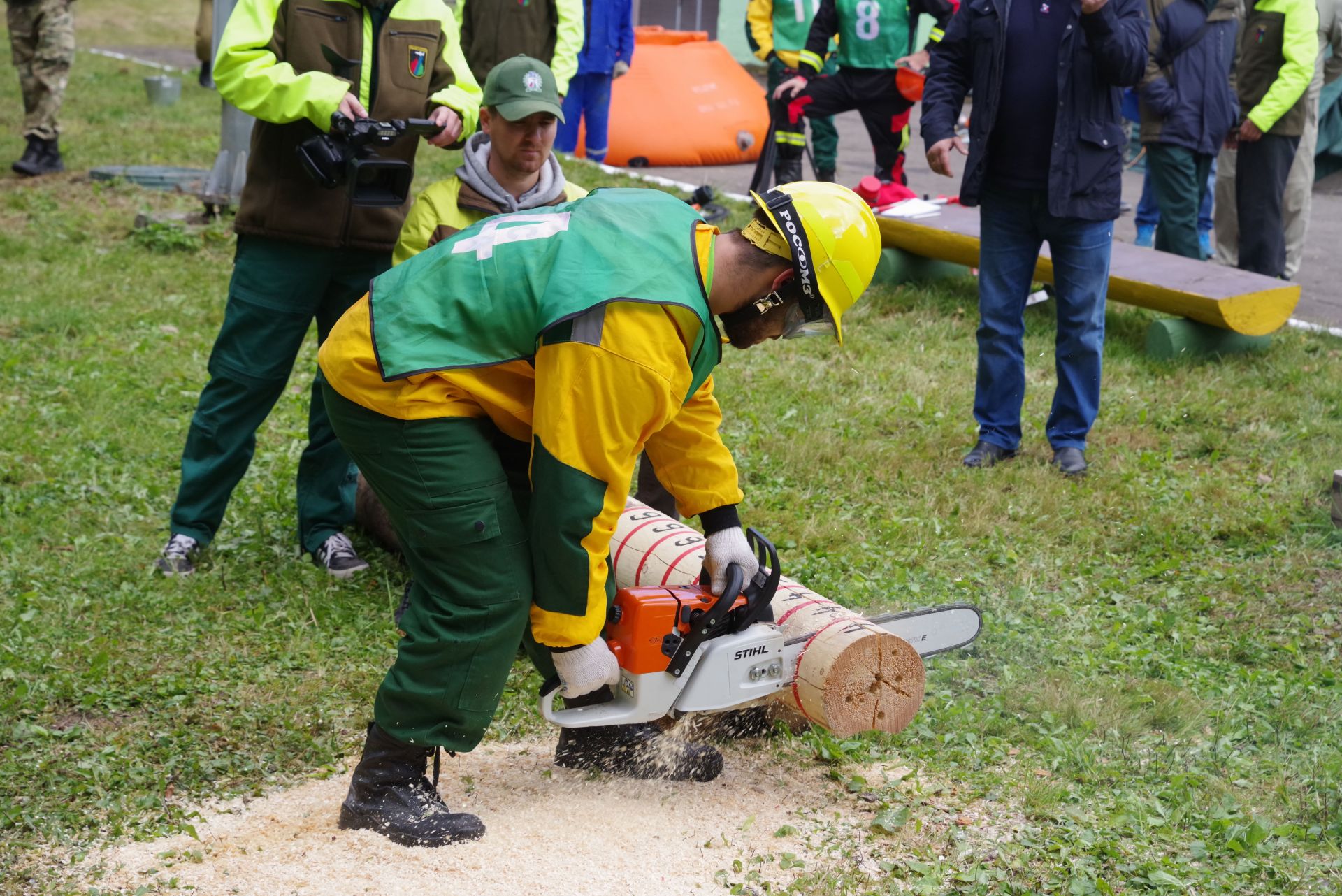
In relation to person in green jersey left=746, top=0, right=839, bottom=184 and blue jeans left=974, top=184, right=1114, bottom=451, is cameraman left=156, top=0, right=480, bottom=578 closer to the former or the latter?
blue jeans left=974, top=184, right=1114, bottom=451

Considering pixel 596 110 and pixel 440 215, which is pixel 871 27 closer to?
pixel 596 110

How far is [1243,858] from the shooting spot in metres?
3.06

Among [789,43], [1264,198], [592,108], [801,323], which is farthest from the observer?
[592,108]

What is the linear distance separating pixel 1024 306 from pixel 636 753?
3.09m

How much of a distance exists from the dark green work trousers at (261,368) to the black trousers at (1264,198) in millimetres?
5577

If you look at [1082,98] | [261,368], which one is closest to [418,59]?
[261,368]

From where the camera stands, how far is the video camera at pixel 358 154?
4113 mm

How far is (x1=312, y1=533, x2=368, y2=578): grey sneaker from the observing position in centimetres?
464

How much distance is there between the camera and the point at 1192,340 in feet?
23.0

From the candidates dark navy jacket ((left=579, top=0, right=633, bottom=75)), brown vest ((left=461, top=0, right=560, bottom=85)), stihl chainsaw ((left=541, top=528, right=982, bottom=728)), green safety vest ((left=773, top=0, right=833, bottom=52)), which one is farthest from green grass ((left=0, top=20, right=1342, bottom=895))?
dark navy jacket ((left=579, top=0, right=633, bottom=75))

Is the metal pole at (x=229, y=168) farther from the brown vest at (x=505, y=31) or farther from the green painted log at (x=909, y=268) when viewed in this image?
the green painted log at (x=909, y=268)

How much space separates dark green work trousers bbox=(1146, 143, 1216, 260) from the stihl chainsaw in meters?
5.65

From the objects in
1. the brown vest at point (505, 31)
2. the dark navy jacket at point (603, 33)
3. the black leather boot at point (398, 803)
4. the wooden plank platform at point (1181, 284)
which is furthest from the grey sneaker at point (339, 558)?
the dark navy jacket at point (603, 33)

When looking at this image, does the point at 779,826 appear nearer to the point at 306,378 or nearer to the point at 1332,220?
the point at 306,378
